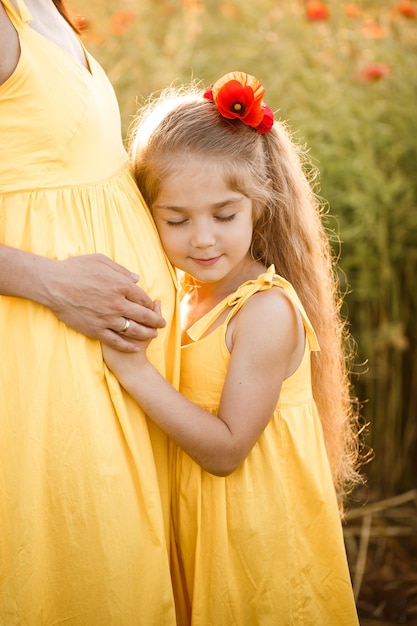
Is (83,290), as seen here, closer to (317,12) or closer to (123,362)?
(123,362)

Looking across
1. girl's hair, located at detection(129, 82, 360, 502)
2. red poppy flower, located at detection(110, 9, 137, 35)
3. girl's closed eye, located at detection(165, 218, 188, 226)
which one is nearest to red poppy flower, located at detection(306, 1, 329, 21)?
red poppy flower, located at detection(110, 9, 137, 35)

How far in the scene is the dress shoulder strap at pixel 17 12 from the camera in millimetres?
1480

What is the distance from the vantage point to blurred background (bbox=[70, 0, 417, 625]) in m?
3.13

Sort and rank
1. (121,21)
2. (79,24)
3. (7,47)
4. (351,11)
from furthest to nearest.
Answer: (121,21) < (351,11) < (79,24) < (7,47)

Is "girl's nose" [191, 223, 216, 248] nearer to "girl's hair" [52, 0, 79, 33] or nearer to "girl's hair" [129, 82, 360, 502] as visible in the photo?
"girl's hair" [129, 82, 360, 502]

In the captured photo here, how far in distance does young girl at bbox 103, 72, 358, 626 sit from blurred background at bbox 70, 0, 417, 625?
1.19 m

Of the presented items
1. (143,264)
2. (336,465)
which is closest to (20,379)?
(143,264)

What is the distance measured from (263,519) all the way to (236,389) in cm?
33

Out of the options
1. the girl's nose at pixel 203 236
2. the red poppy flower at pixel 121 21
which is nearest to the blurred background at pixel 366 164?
the red poppy flower at pixel 121 21

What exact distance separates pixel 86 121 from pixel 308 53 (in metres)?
2.44

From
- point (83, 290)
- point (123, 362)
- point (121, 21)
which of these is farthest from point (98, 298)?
point (121, 21)

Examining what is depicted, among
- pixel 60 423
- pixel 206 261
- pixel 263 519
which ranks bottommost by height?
pixel 263 519

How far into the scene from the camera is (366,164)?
10.3 ft

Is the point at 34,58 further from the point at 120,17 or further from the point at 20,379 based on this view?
the point at 120,17
